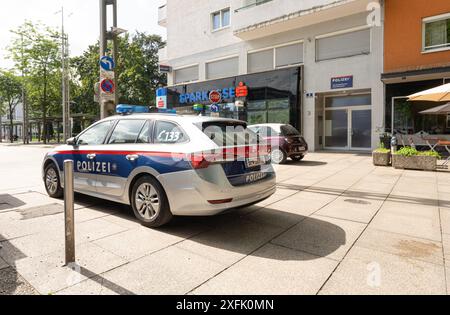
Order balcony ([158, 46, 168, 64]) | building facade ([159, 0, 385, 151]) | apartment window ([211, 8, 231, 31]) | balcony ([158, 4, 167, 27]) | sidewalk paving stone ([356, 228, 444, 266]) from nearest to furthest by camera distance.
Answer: sidewalk paving stone ([356, 228, 444, 266]) → building facade ([159, 0, 385, 151]) → apartment window ([211, 8, 231, 31]) → balcony ([158, 46, 168, 64]) → balcony ([158, 4, 167, 27])

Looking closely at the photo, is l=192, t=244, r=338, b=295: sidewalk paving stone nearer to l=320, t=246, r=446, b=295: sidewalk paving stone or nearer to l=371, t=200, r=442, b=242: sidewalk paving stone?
l=320, t=246, r=446, b=295: sidewalk paving stone

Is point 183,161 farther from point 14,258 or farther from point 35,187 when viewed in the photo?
point 35,187

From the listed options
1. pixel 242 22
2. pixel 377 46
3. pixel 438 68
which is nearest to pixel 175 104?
pixel 242 22

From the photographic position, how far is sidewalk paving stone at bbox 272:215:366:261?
3.72 m

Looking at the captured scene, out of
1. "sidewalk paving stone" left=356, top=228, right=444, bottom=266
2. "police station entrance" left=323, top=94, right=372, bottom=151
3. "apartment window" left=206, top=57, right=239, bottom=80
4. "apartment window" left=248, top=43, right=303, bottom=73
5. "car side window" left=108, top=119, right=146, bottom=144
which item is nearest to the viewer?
"sidewalk paving stone" left=356, top=228, right=444, bottom=266

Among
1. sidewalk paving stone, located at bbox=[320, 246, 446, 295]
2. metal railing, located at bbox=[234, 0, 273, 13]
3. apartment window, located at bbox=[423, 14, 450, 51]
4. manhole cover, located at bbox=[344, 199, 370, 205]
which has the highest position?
metal railing, located at bbox=[234, 0, 273, 13]

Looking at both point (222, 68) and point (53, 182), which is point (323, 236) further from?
point (222, 68)

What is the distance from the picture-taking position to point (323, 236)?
4195 mm

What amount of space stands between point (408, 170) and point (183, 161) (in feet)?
28.9

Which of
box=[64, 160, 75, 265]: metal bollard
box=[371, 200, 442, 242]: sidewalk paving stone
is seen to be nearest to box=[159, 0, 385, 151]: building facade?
box=[371, 200, 442, 242]: sidewalk paving stone

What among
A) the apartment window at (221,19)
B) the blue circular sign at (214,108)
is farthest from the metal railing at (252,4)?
the blue circular sign at (214,108)

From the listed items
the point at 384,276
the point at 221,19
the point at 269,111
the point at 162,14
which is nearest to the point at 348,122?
the point at 269,111

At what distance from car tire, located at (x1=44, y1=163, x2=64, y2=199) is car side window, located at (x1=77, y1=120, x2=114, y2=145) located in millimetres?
920
